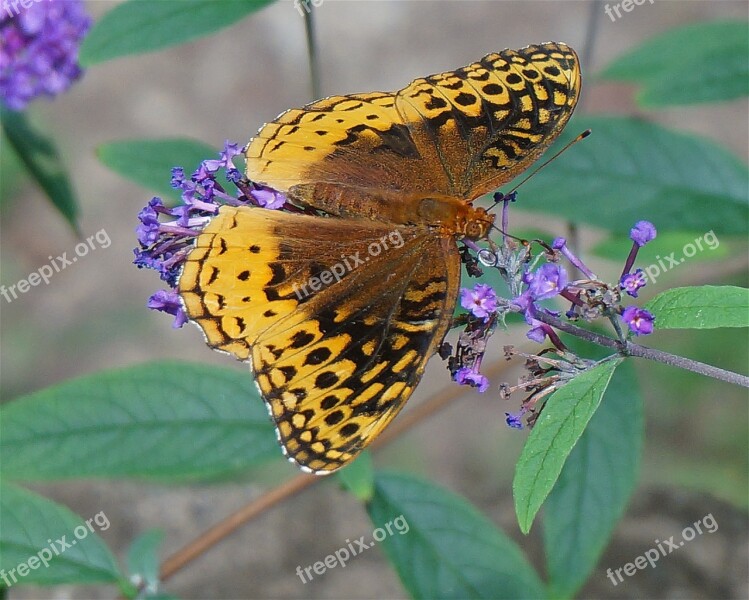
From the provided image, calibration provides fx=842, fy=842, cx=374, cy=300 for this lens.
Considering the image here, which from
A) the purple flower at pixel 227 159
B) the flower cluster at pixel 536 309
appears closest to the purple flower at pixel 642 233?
the flower cluster at pixel 536 309

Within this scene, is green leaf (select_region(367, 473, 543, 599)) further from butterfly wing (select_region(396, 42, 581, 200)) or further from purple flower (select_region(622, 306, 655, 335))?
purple flower (select_region(622, 306, 655, 335))

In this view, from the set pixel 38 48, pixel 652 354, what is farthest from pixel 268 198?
pixel 38 48

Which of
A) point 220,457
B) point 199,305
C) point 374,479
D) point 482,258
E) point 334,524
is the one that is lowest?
point 334,524

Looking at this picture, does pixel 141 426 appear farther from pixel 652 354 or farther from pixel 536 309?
pixel 652 354

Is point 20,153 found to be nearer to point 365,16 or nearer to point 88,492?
point 88,492

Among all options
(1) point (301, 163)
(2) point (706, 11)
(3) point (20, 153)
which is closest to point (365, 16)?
(2) point (706, 11)

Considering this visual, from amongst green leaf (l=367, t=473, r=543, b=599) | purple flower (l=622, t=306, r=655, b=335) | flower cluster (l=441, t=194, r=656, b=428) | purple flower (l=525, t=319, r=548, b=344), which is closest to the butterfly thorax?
flower cluster (l=441, t=194, r=656, b=428)
